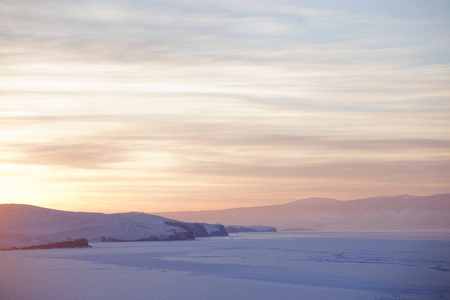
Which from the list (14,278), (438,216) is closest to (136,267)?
(14,278)

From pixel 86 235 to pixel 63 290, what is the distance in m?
52.9

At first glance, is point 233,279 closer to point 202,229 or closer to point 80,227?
point 80,227

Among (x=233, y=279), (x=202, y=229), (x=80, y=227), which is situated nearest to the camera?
(x=233, y=279)

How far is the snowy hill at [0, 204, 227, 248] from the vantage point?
2589 inches

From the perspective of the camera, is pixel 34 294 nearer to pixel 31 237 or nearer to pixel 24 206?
pixel 31 237

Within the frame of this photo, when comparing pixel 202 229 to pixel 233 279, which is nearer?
pixel 233 279

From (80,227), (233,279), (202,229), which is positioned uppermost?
(80,227)

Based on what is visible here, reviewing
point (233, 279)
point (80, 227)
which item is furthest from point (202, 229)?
point (233, 279)

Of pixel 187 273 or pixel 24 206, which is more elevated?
pixel 24 206

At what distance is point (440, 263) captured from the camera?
98.9ft

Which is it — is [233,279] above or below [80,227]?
below

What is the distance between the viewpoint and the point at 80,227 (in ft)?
272

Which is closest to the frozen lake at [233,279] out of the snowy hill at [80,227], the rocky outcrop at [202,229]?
the snowy hill at [80,227]

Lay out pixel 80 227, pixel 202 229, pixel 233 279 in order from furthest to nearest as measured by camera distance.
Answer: pixel 202 229
pixel 80 227
pixel 233 279
